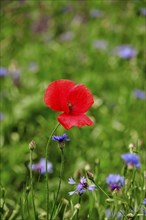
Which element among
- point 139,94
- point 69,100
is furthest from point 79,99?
point 139,94

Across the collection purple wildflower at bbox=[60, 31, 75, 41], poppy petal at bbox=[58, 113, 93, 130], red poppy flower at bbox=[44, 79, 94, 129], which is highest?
purple wildflower at bbox=[60, 31, 75, 41]

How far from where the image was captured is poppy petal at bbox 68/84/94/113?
53.9 inches

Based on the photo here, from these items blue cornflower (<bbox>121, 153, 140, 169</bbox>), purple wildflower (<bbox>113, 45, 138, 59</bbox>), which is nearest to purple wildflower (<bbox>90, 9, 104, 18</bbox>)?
purple wildflower (<bbox>113, 45, 138, 59</bbox>)

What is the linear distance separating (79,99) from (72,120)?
0.09 meters

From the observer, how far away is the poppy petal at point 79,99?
53.9 inches

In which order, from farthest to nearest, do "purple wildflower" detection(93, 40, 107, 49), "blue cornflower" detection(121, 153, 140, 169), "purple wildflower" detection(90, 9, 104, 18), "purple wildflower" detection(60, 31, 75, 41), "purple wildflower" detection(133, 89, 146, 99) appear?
"purple wildflower" detection(90, 9, 104, 18) < "purple wildflower" detection(60, 31, 75, 41) < "purple wildflower" detection(93, 40, 107, 49) < "purple wildflower" detection(133, 89, 146, 99) < "blue cornflower" detection(121, 153, 140, 169)

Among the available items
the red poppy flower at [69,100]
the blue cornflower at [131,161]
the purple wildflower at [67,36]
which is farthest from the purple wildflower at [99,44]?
the red poppy flower at [69,100]

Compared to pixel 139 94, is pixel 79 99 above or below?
below

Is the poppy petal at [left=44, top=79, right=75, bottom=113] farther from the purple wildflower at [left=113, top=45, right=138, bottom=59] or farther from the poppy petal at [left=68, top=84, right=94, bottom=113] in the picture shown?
the purple wildflower at [left=113, top=45, right=138, bottom=59]

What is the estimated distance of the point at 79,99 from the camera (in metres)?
1.38

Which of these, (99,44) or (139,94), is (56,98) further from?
(99,44)

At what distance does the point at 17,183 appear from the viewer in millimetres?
2395

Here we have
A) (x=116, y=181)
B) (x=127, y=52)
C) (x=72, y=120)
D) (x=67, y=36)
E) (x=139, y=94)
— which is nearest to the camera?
(x=72, y=120)

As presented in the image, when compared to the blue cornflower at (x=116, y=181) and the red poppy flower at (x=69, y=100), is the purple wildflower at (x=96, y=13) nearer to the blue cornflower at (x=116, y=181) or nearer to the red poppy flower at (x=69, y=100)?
the blue cornflower at (x=116, y=181)
